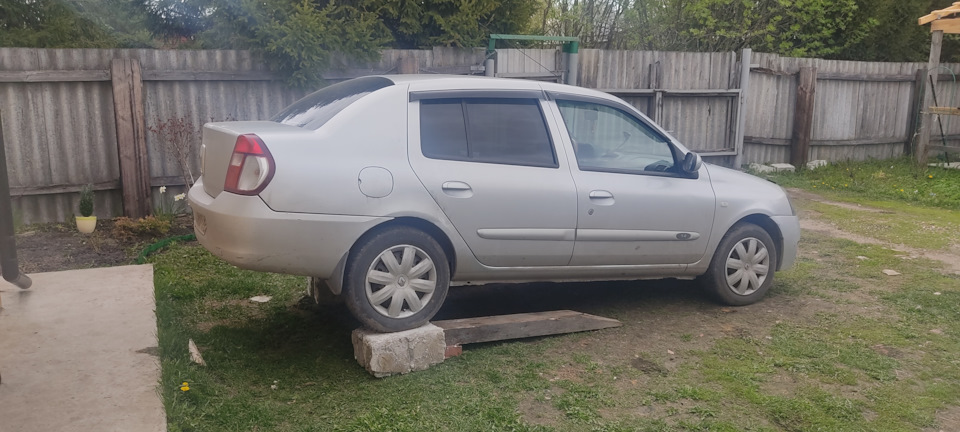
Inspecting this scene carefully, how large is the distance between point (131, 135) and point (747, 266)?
6.21 meters

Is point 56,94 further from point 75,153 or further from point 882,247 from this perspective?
point 882,247

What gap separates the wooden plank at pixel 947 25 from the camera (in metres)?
12.7

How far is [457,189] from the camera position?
4754mm

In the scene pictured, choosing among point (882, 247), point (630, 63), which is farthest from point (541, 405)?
point (630, 63)

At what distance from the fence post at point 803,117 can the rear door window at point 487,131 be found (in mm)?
9678

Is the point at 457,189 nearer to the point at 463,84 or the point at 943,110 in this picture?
the point at 463,84

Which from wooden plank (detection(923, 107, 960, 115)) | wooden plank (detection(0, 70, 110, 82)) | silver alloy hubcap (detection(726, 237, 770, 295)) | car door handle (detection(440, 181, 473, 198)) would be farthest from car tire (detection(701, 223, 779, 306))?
wooden plank (detection(923, 107, 960, 115))

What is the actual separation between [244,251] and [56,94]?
489cm

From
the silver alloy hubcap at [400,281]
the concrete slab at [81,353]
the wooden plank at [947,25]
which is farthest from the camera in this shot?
the wooden plank at [947,25]

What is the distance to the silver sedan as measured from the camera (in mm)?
4344

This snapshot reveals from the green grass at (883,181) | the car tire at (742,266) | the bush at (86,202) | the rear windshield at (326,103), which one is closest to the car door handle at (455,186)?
the rear windshield at (326,103)

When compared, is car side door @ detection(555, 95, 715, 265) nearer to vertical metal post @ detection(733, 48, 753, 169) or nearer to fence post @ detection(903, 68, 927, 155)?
vertical metal post @ detection(733, 48, 753, 169)

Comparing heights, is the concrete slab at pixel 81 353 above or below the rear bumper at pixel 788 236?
below

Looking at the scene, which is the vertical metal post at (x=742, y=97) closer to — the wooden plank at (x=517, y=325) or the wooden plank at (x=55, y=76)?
the wooden plank at (x=517, y=325)
